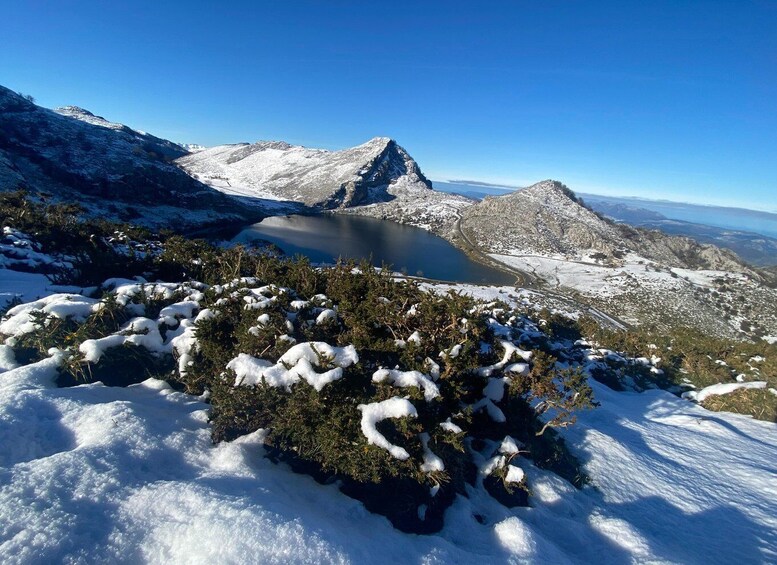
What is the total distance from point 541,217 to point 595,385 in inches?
2843

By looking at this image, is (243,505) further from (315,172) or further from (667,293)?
(315,172)

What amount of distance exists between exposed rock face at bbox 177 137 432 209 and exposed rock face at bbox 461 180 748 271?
48109 mm

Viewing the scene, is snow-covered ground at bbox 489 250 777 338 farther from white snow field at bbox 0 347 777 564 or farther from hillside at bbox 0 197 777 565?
white snow field at bbox 0 347 777 564

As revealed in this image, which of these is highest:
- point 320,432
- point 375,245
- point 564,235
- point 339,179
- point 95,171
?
point 339,179

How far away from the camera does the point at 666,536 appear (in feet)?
18.8

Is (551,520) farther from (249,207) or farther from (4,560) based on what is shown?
(249,207)

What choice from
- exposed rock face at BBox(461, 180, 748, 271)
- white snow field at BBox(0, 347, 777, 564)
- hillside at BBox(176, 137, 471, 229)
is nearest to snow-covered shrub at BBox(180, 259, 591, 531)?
white snow field at BBox(0, 347, 777, 564)

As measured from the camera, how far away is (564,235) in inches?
2810

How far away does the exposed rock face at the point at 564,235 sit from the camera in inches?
2490

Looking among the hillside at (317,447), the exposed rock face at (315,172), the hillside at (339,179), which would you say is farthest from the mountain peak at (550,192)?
the hillside at (317,447)

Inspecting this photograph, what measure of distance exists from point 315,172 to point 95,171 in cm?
8210

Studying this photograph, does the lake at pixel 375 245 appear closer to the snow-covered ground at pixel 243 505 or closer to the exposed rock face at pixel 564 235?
the exposed rock face at pixel 564 235

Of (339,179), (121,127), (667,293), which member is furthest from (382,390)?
(121,127)

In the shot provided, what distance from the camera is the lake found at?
53.0m
